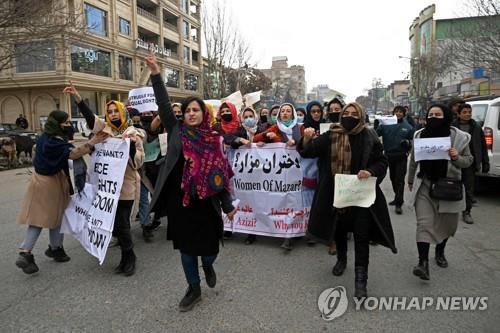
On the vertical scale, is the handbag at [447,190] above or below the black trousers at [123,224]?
above

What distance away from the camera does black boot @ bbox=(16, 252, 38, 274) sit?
403cm

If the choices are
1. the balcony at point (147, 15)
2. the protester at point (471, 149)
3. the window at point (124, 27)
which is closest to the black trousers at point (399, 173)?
the protester at point (471, 149)

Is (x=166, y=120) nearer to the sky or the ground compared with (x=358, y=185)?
nearer to the sky

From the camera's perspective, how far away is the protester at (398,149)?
269 inches

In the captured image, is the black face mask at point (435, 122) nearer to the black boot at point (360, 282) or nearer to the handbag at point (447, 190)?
the handbag at point (447, 190)

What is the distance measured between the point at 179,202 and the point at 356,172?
1674 mm

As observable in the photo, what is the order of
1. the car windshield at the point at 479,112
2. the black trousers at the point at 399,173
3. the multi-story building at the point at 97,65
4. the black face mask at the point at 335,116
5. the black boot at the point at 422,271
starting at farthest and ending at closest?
the multi-story building at the point at 97,65
the car windshield at the point at 479,112
the black trousers at the point at 399,173
the black face mask at the point at 335,116
the black boot at the point at 422,271

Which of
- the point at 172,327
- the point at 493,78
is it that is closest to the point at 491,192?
the point at 172,327

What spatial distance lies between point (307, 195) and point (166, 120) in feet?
8.03

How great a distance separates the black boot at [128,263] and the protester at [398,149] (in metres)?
4.67

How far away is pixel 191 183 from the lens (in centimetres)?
308

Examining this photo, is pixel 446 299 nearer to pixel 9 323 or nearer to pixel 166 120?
pixel 166 120

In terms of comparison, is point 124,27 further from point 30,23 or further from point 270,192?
point 270,192

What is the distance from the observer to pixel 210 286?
3.52 meters
